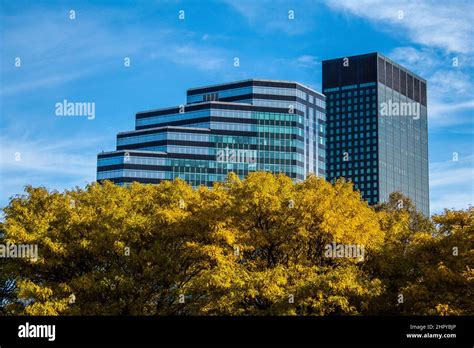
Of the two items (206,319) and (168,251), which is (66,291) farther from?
(206,319)

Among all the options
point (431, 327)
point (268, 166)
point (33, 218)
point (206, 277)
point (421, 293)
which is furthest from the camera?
point (268, 166)

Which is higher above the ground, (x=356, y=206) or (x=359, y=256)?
(x=356, y=206)

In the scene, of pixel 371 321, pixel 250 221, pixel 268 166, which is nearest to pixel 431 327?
pixel 371 321

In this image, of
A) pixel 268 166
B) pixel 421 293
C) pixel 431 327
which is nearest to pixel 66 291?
pixel 421 293

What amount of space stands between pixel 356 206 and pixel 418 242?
6273 millimetres

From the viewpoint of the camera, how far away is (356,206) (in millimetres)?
56750

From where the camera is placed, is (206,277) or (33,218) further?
(33,218)

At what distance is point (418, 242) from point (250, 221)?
37.9 ft

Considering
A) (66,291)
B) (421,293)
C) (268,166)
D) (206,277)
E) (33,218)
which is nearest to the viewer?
(421,293)

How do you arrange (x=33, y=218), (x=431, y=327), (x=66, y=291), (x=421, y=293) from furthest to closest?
(x=33, y=218) → (x=66, y=291) → (x=421, y=293) → (x=431, y=327)

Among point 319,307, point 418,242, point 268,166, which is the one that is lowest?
point 319,307

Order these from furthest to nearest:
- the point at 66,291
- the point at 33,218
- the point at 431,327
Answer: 1. the point at 33,218
2. the point at 66,291
3. the point at 431,327

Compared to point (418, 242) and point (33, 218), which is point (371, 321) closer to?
point (418, 242)

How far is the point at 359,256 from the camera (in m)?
52.9
